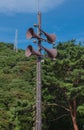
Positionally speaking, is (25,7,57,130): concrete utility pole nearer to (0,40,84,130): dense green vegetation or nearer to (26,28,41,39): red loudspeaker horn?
(26,28,41,39): red loudspeaker horn

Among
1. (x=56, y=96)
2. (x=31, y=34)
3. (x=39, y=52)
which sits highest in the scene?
(x=31, y=34)

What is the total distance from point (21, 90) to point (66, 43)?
4.58 metres

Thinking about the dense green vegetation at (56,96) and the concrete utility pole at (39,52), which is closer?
the concrete utility pole at (39,52)

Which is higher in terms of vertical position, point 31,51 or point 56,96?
point 31,51

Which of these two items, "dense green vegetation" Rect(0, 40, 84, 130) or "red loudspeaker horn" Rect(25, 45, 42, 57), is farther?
"dense green vegetation" Rect(0, 40, 84, 130)

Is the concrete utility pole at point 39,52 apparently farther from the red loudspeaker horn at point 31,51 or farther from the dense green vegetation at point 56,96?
the dense green vegetation at point 56,96

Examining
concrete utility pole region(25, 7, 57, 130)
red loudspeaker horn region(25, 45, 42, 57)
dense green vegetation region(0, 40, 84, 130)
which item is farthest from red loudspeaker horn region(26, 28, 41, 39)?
dense green vegetation region(0, 40, 84, 130)

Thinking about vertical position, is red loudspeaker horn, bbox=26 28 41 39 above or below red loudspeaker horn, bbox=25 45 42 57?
above

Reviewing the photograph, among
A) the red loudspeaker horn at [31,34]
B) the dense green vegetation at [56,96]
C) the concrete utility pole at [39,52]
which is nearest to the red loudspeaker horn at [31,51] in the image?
the concrete utility pole at [39,52]

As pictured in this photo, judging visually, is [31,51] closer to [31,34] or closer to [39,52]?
[39,52]

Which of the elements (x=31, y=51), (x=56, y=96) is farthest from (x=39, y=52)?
(x=56, y=96)

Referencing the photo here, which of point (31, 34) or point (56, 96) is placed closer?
point (31, 34)

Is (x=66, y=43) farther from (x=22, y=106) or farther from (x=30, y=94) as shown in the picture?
(x=22, y=106)

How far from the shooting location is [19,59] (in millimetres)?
34875
